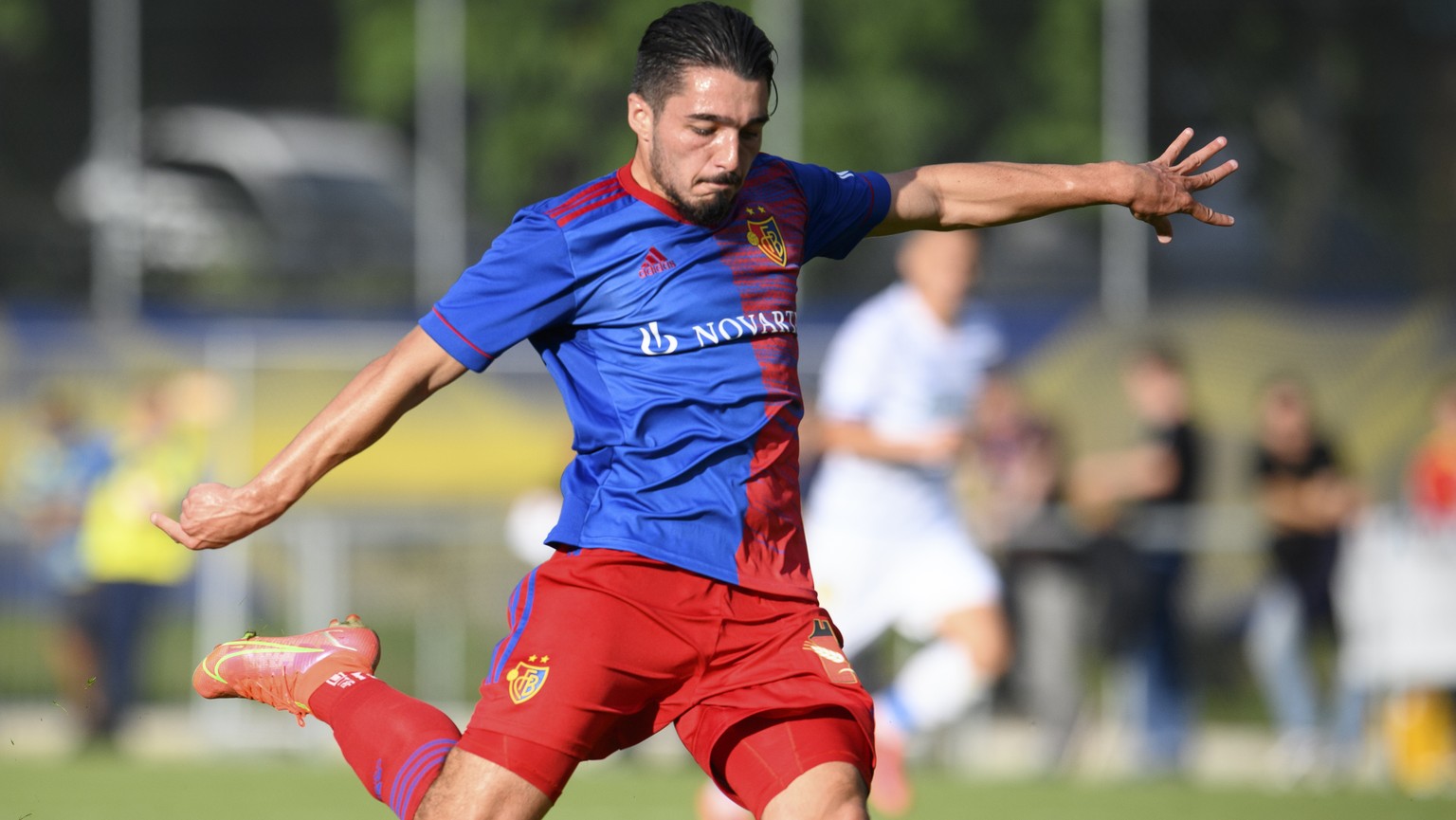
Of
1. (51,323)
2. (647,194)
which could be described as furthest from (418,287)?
(647,194)

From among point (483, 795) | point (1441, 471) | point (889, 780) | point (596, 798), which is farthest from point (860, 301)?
point (483, 795)

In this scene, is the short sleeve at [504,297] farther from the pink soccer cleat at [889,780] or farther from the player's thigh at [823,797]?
the pink soccer cleat at [889,780]

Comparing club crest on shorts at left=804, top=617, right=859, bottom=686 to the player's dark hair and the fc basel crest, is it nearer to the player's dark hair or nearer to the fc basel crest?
the fc basel crest

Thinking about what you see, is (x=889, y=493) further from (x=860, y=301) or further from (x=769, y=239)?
(x=860, y=301)

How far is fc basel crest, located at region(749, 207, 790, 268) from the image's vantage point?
448 centimetres

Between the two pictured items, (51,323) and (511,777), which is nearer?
(511,777)

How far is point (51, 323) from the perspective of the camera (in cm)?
1641

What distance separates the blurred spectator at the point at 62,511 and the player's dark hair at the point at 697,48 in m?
9.50

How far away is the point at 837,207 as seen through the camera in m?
4.74

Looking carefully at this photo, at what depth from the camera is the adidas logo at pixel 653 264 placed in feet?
14.2

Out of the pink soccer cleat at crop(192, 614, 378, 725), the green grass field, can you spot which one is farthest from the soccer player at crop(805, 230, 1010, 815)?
the pink soccer cleat at crop(192, 614, 378, 725)

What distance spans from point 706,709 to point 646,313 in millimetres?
881

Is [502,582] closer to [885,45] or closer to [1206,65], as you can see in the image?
[885,45]

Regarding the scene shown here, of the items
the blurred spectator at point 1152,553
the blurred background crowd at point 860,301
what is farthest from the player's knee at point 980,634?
the blurred spectator at point 1152,553
